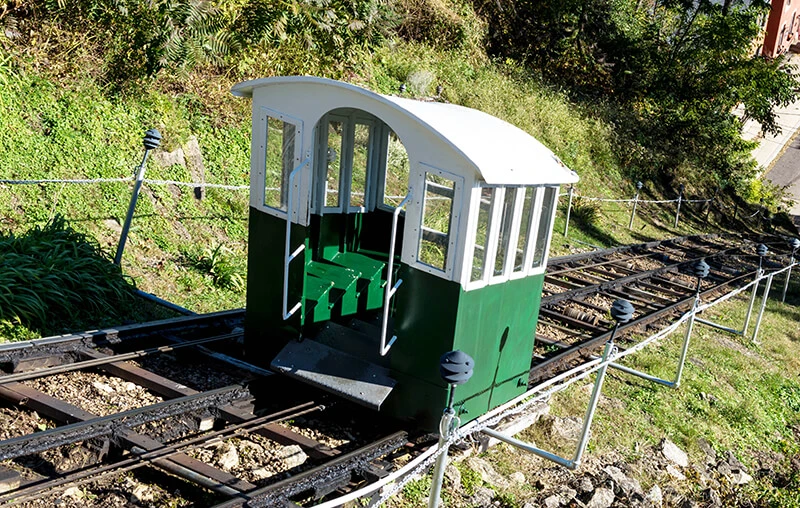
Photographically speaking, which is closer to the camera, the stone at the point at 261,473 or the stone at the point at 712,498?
the stone at the point at 261,473

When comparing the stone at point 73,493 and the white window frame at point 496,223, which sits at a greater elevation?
the white window frame at point 496,223

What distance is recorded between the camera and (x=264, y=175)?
24.4 ft

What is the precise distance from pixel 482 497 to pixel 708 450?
3626 mm

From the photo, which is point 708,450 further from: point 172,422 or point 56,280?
point 56,280

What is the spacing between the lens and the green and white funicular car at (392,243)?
6.31m

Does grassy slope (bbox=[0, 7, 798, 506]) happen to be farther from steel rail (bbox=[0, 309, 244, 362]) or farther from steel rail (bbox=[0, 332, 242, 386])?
steel rail (bbox=[0, 332, 242, 386])

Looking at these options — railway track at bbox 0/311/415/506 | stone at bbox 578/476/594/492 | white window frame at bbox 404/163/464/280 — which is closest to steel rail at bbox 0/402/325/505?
railway track at bbox 0/311/415/506

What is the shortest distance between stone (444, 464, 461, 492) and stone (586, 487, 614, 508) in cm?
125

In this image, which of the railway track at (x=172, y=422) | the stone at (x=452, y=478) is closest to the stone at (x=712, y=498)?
the stone at (x=452, y=478)

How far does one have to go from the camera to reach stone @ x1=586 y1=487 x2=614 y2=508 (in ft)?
22.8

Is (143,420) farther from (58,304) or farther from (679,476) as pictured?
(679,476)

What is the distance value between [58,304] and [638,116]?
82.1 ft

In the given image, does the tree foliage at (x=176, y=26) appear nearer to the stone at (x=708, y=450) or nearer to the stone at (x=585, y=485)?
the stone at (x=585, y=485)

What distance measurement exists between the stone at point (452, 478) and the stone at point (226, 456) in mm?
1868
